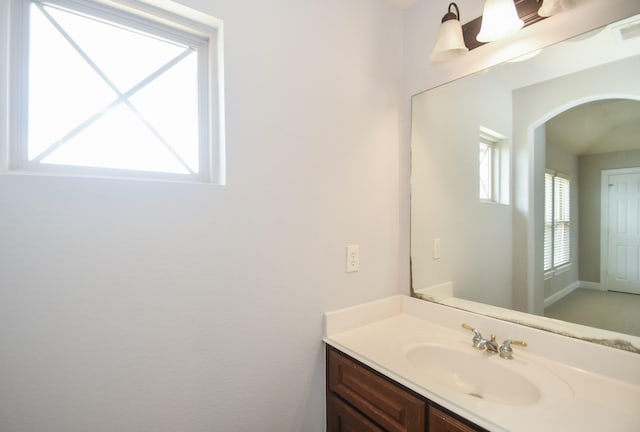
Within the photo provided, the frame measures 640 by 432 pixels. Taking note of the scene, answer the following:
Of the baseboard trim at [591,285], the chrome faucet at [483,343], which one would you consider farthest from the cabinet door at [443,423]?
the baseboard trim at [591,285]

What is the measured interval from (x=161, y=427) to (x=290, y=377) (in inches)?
18.4

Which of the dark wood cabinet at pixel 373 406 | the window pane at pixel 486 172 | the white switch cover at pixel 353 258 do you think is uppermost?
the window pane at pixel 486 172

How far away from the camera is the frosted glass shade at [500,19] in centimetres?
103

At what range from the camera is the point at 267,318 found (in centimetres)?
110

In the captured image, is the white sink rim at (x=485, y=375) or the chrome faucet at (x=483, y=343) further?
the chrome faucet at (x=483, y=343)

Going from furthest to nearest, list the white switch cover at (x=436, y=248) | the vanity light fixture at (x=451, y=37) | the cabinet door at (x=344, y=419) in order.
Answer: the white switch cover at (x=436, y=248) → the vanity light fixture at (x=451, y=37) → the cabinet door at (x=344, y=419)

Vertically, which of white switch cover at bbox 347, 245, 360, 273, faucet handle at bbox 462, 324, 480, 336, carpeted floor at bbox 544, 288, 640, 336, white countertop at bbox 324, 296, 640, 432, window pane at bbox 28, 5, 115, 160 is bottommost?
white countertop at bbox 324, 296, 640, 432

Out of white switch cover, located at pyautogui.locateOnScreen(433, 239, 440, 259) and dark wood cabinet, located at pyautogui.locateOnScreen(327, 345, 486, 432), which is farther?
white switch cover, located at pyautogui.locateOnScreen(433, 239, 440, 259)

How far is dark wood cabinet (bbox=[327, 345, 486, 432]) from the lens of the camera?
83 cm

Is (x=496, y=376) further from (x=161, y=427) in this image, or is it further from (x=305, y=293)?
(x=161, y=427)

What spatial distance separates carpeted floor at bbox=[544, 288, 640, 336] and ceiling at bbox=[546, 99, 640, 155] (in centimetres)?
51

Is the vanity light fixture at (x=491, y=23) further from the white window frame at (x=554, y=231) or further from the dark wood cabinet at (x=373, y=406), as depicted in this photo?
the dark wood cabinet at (x=373, y=406)

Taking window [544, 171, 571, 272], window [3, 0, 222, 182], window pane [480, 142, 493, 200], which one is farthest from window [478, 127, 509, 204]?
window [3, 0, 222, 182]

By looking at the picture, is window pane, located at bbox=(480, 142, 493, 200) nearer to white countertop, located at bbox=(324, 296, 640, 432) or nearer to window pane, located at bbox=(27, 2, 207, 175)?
white countertop, located at bbox=(324, 296, 640, 432)
